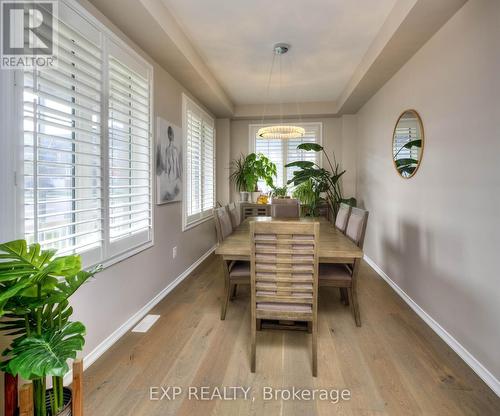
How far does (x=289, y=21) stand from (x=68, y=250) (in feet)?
8.52

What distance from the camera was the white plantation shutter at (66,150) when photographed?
1576 millimetres

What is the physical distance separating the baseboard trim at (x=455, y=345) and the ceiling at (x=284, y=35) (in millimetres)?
2655

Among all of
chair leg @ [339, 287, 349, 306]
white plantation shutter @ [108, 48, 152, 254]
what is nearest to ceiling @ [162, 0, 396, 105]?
white plantation shutter @ [108, 48, 152, 254]

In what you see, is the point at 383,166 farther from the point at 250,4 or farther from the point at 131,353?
the point at 131,353

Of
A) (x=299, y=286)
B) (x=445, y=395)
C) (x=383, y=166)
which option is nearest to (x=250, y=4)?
(x=299, y=286)

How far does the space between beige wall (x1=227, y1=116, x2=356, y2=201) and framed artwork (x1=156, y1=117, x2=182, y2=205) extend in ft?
7.37

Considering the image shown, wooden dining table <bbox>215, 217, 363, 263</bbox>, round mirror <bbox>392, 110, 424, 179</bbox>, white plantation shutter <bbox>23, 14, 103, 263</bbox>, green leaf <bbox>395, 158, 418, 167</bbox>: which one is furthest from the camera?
green leaf <bbox>395, 158, 418, 167</bbox>

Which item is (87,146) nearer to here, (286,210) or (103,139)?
(103,139)

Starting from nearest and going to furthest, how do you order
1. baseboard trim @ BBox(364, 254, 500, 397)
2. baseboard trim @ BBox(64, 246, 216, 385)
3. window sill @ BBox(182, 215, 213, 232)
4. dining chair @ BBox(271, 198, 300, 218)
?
baseboard trim @ BBox(364, 254, 500, 397), baseboard trim @ BBox(64, 246, 216, 385), window sill @ BBox(182, 215, 213, 232), dining chair @ BBox(271, 198, 300, 218)

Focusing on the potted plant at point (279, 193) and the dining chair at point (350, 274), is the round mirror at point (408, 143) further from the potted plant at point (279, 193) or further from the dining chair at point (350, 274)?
the potted plant at point (279, 193)

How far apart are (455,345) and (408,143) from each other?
1914 millimetres

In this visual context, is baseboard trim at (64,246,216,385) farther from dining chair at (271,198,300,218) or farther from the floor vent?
dining chair at (271,198,300,218)

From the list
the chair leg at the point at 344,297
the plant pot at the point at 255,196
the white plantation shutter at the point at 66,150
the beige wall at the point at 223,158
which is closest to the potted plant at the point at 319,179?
the plant pot at the point at 255,196

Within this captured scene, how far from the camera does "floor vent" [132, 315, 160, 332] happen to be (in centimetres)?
250
